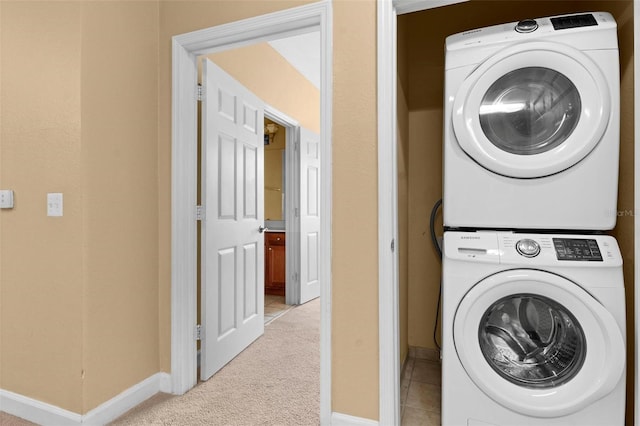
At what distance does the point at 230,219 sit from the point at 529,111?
5.95ft

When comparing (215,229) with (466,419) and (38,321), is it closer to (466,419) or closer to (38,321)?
(38,321)

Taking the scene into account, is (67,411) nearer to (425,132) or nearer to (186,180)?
(186,180)

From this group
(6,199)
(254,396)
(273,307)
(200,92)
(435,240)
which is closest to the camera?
(6,199)

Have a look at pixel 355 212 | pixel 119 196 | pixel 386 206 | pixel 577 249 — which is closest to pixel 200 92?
pixel 119 196

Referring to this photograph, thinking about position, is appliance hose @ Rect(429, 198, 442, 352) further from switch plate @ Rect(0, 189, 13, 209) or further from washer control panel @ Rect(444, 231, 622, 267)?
switch plate @ Rect(0, 189, 13, 209)

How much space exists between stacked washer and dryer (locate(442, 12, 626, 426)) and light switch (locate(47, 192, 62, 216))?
177 cm

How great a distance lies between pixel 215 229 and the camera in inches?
→ 85.5

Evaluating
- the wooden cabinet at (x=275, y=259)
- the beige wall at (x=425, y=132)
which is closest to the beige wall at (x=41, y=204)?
the beige wall at (x=425, y=132)

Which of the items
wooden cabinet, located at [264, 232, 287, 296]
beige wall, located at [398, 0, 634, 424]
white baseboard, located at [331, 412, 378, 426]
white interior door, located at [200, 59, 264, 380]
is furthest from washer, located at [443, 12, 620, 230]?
wooden cabinet, located at [264, 232, 287, 296]

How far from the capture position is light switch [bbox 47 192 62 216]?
1612 mm

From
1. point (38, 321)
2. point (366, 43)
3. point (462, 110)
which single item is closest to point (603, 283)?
point (462, 110)

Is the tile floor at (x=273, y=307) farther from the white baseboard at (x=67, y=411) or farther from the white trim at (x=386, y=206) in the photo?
the white trim at (x=386, y=206)

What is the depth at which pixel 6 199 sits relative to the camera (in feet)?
5.67

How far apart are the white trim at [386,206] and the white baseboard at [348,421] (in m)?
0.06
